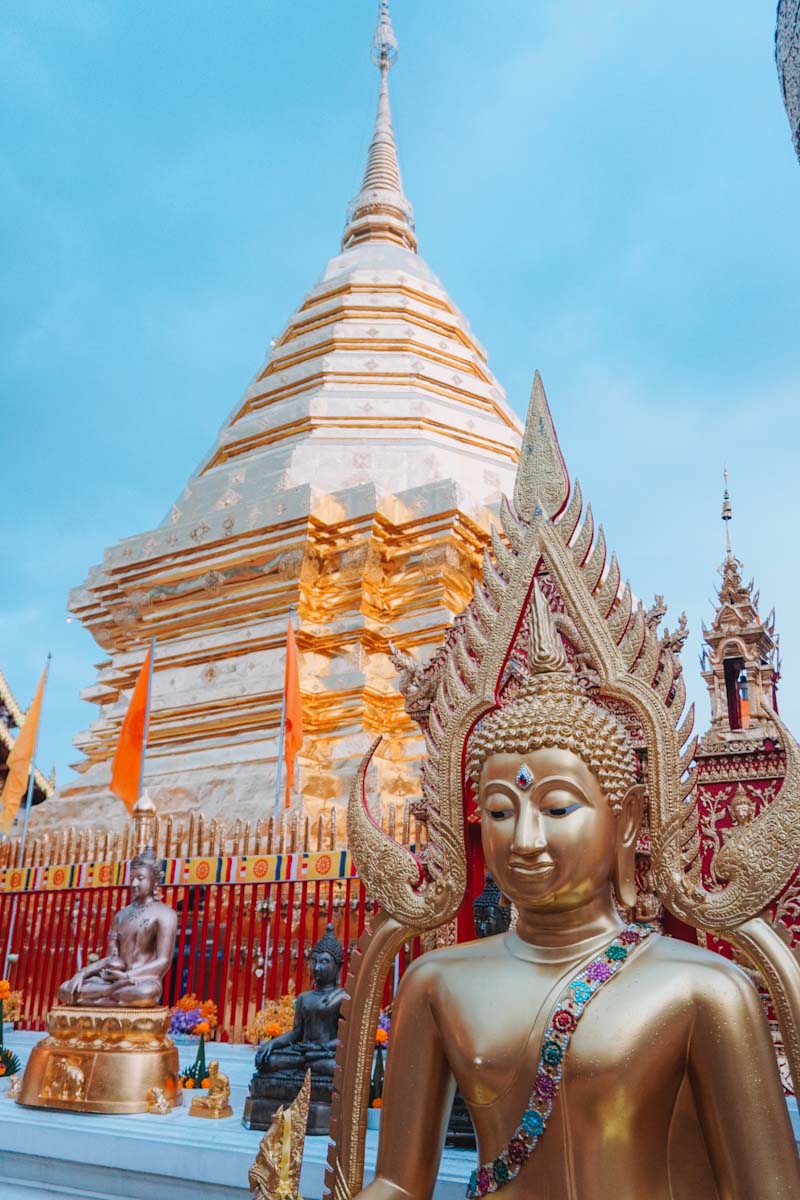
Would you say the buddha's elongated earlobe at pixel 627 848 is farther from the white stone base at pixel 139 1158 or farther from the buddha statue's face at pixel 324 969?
the buddha statue's face at pixel 324 969

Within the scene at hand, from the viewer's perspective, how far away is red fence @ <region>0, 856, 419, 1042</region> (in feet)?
25.7

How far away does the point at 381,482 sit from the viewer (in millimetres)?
14148

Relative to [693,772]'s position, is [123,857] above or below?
above

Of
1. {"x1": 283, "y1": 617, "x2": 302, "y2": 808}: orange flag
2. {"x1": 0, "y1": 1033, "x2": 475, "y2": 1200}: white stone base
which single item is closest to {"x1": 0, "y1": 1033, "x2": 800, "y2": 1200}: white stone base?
{"x1": 0, "y1": 1033, "x2": 475, "y2": 1200}: white stone base

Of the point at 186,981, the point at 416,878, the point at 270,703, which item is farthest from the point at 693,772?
the point at 270,703

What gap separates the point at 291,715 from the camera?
419 inches

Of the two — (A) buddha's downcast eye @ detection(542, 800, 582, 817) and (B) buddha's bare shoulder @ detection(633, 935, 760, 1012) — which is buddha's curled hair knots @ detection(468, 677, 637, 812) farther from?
(B) buddha's bare shoulder @ detection(633, 935, 760, 1012)

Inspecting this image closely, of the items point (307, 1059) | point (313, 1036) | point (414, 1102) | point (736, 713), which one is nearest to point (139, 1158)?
point (307, 1059)

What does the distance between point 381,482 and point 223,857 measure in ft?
22.8

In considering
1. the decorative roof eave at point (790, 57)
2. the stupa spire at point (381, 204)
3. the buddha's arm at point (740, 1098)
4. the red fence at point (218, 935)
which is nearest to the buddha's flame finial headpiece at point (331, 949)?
the red fence at point (218, 935)

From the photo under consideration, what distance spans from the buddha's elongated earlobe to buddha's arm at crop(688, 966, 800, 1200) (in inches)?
13.0

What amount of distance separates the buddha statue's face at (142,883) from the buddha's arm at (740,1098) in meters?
5.09

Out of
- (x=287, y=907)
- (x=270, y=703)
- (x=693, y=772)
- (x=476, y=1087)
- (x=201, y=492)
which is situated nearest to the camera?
(x=476, y=1087)

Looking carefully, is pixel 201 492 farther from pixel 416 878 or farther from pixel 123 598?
pixel 416 878
